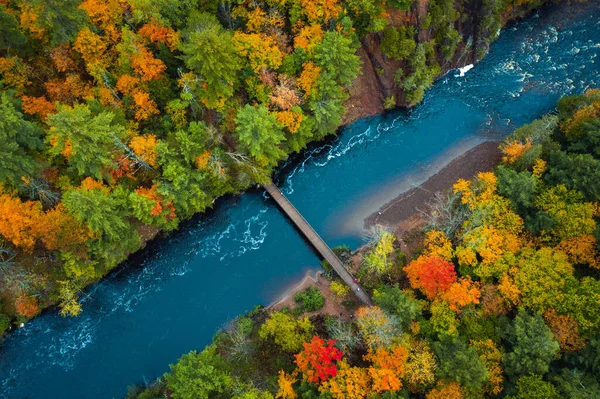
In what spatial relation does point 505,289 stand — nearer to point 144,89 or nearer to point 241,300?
point 241,300

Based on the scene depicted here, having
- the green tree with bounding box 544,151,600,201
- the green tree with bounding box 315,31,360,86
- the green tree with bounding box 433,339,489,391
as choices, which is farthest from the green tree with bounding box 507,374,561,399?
the green tree with bounding box 315,31,360,86

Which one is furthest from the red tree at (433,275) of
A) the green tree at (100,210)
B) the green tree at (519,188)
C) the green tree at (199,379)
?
the green tree at (100,210)

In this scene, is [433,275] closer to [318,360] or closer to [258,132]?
[318,360]

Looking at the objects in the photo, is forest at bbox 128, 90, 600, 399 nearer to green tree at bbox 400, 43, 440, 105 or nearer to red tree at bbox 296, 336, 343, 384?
red tree at bbox 296, 336, 343, 384

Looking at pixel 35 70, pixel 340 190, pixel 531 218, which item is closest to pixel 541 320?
pixel 531 218

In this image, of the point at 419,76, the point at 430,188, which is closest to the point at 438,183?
the point at 430,188
